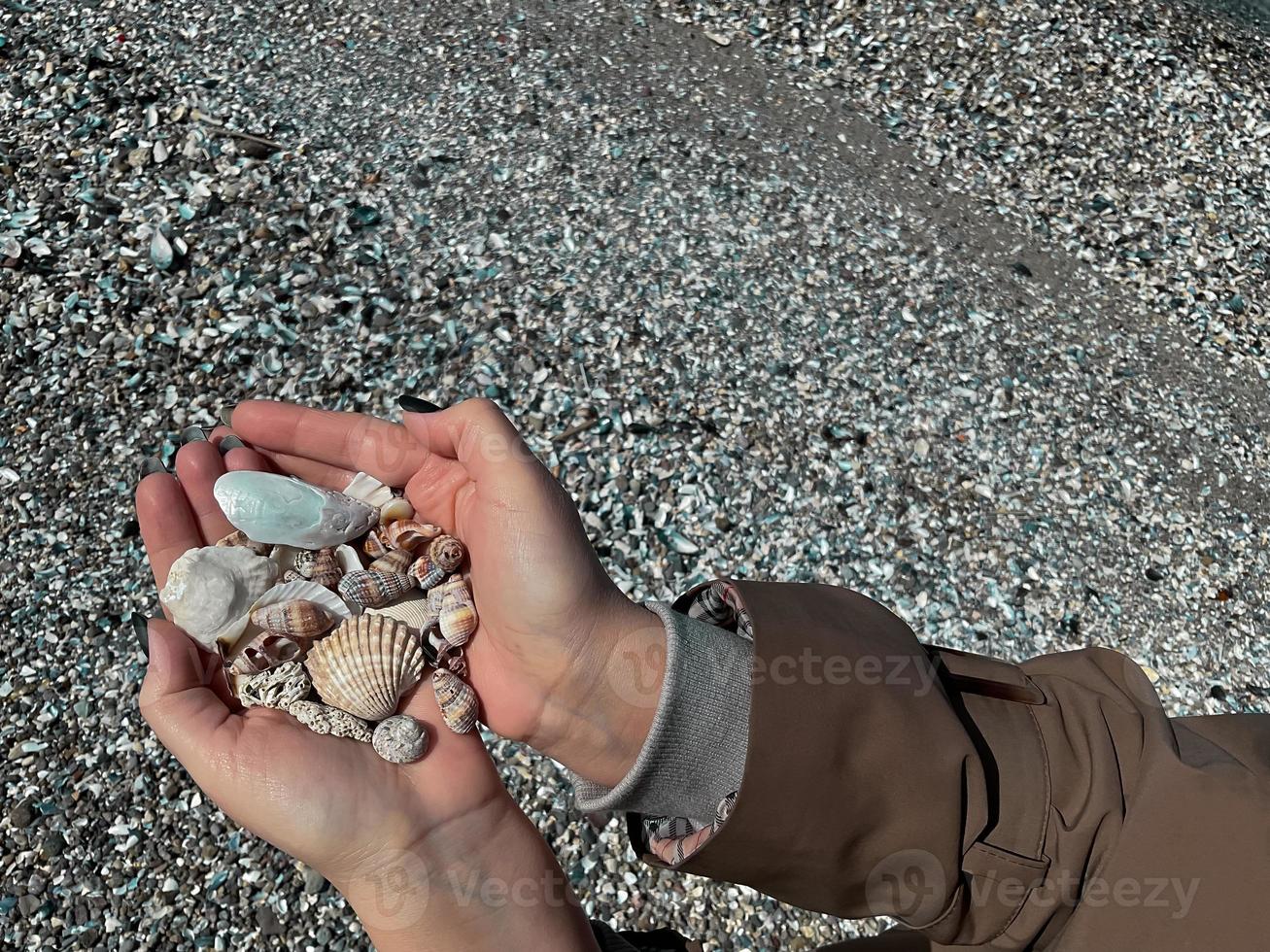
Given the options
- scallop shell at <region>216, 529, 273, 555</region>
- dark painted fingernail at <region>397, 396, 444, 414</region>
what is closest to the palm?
scallop shell at <region>216, 529, 273, 555</region>

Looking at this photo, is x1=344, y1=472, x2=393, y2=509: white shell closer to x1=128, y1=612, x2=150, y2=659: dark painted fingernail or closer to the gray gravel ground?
→ x1=128, y1=612, x2=150, y2=659: dark painted fingernail

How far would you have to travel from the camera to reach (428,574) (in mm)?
1967

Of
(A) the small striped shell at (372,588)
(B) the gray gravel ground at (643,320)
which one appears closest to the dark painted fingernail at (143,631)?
(A) the small striped shell at (372,588)

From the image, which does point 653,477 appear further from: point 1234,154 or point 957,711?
point 1234,154

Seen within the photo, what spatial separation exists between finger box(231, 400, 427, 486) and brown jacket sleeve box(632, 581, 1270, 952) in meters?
0.89

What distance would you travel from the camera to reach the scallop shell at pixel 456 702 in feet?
5.97

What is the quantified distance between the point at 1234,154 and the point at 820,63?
1.63 meters

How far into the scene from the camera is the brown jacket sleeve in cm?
139

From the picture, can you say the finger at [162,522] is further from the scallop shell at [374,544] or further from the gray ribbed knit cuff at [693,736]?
the gray ribbed knit cuff at [693,736]

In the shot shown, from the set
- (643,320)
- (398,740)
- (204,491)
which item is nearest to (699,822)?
(398,740)

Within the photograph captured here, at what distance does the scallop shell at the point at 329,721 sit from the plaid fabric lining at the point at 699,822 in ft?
1.73

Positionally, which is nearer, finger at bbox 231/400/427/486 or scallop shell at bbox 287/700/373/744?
scallop shell at bbox 287/700/373/744

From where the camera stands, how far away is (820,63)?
12.6 feet

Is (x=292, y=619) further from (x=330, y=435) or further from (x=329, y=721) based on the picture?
(x=330, y=435)
